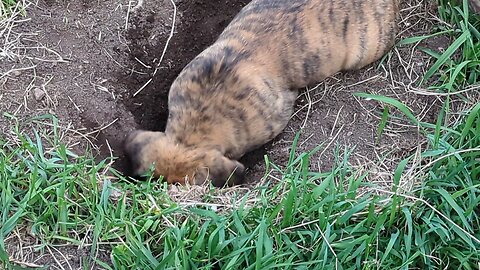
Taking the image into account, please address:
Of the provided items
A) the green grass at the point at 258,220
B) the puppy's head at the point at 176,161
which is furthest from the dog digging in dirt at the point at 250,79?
the green grass at the point at 258,220

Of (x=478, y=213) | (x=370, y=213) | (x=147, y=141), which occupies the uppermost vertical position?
(x=147, y=141)

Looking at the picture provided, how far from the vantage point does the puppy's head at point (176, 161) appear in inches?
152

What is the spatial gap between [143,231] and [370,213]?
44.4 inches

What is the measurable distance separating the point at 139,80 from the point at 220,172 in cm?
90

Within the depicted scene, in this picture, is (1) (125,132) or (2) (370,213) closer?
(2) (370,213)

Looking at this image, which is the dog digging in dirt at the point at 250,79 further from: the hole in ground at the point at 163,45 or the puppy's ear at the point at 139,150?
the hole in ground at the point at 163,45

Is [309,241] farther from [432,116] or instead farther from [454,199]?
[432,116]

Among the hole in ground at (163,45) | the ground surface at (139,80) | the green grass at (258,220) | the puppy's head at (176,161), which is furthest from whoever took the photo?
the hole in ground at (163,45)

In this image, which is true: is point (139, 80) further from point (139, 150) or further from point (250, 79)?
point (250, 79)

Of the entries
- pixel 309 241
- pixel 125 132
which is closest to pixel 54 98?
pixel 125 132

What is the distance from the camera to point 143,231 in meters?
3.48

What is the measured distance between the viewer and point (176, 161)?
3.88 metres

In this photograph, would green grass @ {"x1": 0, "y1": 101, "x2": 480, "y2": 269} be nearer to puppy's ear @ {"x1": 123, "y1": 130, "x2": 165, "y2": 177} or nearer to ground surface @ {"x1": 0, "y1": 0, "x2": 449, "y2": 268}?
puppy's ear @ {"x1": 123, "y1": 130, "x2": 165, "y2": 177}

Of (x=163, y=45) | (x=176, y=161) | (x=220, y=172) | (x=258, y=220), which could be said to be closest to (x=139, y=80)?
(x=163, y=45)
